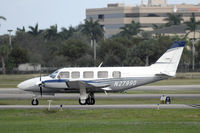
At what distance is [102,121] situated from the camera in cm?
2630

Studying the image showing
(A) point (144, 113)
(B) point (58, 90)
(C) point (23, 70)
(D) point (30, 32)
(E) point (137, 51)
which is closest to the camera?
(A) point (144, 113)

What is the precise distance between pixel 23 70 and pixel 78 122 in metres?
71.6

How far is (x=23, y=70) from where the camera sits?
96125 millimetres

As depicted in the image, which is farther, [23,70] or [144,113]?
[23,70]

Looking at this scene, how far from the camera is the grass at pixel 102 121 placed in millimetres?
23234

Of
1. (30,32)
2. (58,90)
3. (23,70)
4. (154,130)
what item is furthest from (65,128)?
(30,32)

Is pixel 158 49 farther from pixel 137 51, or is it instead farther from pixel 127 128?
pixel 127 128

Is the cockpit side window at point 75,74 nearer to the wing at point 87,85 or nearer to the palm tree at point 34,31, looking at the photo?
the wing at point 87,85

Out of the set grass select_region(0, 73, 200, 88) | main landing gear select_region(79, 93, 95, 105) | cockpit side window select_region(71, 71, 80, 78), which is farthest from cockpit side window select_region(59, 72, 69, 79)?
grass select_region(0, 73, 200, 88)

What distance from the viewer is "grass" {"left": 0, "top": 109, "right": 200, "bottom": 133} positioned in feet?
76.2

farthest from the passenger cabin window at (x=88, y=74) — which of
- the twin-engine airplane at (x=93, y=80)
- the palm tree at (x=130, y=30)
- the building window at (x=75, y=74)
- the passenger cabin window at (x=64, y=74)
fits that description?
the palm tree at (x=130, y=30)

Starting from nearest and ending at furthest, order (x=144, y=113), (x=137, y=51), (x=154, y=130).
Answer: (x=154, y=130) → (x=144, y=113) → (x=137, y=51)

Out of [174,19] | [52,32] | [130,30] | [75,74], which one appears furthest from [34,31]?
[75,74]

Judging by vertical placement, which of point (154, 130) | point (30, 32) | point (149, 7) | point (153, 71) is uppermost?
point (149, 7)
